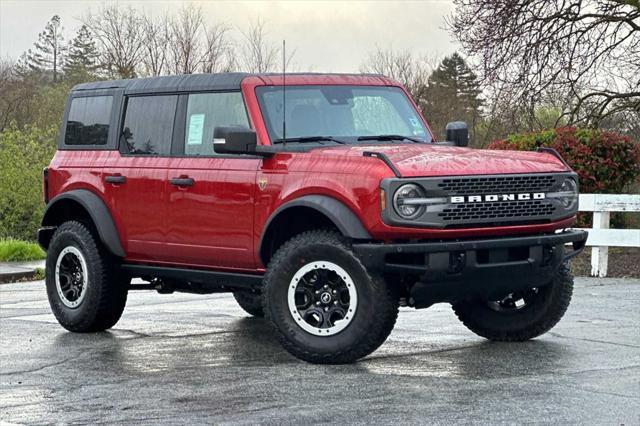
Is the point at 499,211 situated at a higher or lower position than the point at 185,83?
lower

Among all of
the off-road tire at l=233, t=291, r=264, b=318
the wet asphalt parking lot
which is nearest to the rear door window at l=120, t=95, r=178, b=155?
the wet asphalt parking lot

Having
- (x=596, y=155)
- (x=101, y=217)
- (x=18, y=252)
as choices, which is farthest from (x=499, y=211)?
(x=18, y=252)

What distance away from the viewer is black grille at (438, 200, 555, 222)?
867 centimetres

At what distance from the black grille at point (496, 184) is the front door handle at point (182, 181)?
2.19 meters

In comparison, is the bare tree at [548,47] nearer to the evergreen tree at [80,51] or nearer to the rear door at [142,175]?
the rear door at [142,175]

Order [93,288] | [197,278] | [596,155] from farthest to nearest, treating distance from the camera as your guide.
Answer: [596,155]
[93,288]
[197,278]

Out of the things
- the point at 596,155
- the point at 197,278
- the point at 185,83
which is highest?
the point at 185,83

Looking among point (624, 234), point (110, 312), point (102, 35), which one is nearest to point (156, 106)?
point (110, 312)

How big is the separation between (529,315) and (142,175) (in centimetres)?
314

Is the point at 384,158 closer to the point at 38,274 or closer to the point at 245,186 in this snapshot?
the point at 245,186

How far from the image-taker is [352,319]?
8.71 meters

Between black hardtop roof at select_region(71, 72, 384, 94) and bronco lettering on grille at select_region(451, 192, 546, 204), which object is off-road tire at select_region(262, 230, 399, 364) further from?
black hardtop roof at select_region(71, 72, 384, 94)

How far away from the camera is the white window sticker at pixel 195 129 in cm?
1020

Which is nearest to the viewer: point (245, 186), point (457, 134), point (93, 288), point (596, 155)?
point (245, 186)
